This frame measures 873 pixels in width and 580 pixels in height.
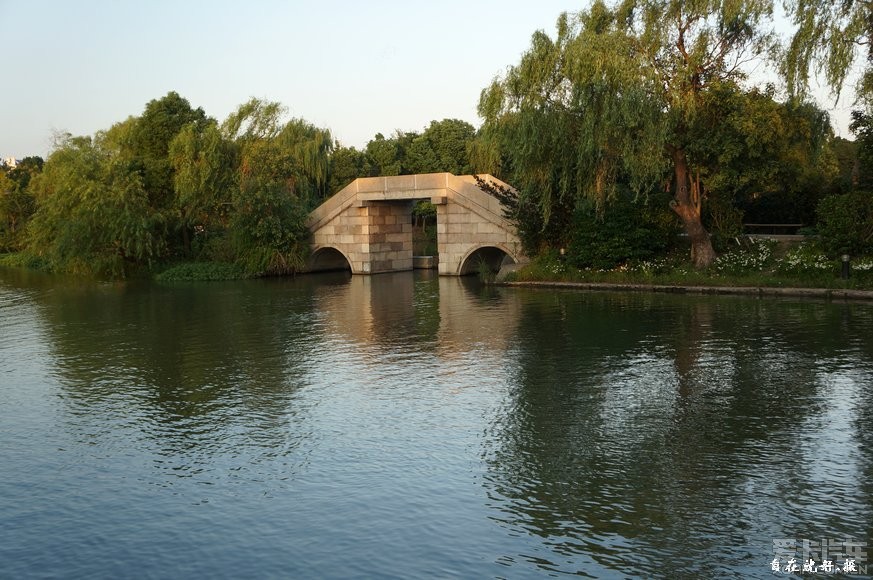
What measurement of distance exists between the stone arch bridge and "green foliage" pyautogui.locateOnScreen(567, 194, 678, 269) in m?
4.72

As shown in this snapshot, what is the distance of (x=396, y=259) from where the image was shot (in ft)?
158

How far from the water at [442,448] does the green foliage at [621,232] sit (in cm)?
863

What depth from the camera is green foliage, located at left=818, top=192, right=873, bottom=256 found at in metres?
29.7

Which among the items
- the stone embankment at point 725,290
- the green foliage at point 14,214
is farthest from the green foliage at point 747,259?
the green foliage at point 14,214

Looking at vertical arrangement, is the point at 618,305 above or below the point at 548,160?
below

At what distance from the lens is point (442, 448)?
13562 mm

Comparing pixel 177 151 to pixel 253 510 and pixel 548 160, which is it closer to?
pixel 548 160

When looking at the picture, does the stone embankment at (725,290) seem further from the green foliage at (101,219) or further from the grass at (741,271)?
the green foliage at (101,219)

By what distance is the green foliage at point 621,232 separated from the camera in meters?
34.3

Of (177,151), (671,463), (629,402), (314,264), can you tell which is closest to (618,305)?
(629,402)

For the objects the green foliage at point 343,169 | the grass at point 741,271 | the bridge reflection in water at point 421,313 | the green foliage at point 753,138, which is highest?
the green foliage at point 343,169

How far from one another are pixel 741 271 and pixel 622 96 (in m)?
7.48

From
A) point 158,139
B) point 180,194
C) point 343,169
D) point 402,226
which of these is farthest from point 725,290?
point 343,169

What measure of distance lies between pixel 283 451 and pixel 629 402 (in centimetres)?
618
